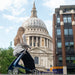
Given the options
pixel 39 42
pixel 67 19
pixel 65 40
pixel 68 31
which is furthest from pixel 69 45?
pixel 39 42

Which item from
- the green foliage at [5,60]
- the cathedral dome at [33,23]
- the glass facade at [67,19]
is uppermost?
the cathedral dome at [33,23]

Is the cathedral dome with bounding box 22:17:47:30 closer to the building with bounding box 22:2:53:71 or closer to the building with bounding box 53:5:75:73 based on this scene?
the building with bounding box 22:2:53:71

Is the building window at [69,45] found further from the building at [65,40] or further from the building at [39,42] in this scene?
the building at [39,42]

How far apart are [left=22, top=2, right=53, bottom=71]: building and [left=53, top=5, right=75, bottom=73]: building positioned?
25.7m

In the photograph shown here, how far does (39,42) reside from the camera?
309ft

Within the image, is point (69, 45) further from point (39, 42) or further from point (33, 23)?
point (33, 23)

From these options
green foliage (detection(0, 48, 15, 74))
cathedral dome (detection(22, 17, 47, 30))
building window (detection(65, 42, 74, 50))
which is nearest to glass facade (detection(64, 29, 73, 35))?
building window (detection(65, 42, 74, 50))

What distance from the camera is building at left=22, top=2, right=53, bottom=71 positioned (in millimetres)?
69188

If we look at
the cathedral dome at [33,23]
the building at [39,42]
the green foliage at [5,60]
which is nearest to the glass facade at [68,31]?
the green foliage at [5,60]

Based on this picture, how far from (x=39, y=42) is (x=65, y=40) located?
174ft

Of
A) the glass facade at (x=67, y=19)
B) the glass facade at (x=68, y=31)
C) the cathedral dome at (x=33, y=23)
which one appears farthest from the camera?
the cathedral dome at (x=33, y=23)

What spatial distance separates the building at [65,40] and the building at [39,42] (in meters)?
25.7

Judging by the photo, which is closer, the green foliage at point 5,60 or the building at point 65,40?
the green foliage at point 5,60

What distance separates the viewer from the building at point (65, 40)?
3947cm
